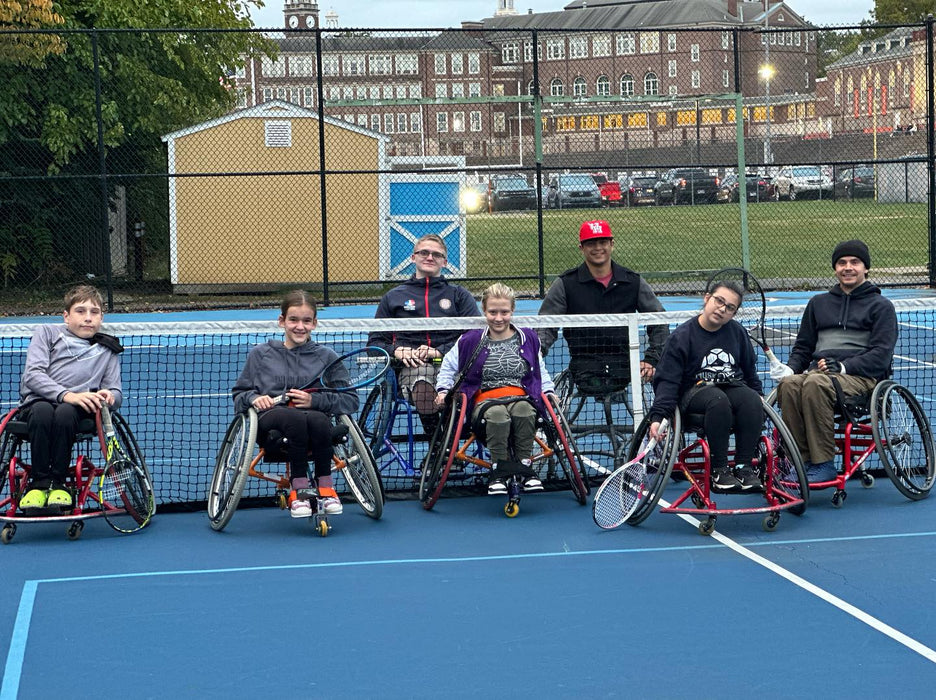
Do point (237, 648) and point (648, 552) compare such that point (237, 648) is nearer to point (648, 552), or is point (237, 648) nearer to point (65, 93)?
point (648, 552)

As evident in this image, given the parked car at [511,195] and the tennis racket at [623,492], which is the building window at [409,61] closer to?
the parked car at [511,195]

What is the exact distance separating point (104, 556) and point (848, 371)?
3.83 meters

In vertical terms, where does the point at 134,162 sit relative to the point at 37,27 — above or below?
below

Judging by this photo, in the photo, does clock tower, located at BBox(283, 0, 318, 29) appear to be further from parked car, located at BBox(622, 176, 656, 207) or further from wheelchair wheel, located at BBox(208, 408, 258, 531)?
wheelchair wheel, located at BBox(208, 408, 258, 531)

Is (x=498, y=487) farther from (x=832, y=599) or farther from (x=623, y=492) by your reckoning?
(x=832, y=599)

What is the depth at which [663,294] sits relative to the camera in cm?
1792

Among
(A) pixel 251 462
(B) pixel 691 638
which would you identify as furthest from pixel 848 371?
(A) pixel 251 462

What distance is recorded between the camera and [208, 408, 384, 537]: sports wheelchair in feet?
21.4

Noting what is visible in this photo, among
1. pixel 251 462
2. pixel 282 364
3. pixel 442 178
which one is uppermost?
pixel 442 178

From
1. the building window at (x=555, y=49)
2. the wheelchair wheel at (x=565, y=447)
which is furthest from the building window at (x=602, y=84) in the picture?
the wheelchair wheel at (x=565, y=447)

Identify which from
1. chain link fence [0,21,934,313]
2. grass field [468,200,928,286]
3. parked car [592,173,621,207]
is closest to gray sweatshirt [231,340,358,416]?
chain link fence [0,21,934,313]

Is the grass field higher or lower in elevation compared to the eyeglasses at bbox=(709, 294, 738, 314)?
higher

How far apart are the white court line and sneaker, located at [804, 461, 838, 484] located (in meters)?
0.70

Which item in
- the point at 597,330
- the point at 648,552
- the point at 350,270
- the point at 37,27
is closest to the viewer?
the point at 648,552
